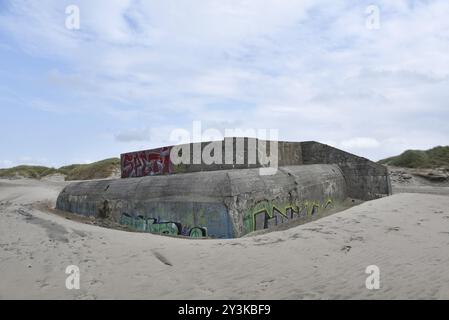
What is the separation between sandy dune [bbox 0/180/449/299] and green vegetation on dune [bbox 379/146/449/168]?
94.1 feet

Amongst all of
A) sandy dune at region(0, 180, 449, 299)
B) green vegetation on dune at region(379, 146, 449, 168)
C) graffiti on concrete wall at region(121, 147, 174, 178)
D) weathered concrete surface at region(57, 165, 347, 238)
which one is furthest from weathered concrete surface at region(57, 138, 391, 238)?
green vegetation on dune at region(379, 146, 449, 168)

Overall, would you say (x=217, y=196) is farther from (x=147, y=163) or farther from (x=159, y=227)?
(x=147, y=163)

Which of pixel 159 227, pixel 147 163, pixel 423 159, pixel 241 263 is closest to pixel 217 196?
pixel 159 227

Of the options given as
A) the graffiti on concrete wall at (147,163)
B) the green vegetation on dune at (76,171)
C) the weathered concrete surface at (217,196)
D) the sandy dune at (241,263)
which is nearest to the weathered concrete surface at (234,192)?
the weathered concrete surface at (217,196)

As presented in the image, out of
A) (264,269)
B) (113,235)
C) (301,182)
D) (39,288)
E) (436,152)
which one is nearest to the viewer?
(39,288)

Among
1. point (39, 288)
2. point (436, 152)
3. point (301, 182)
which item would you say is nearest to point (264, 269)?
point (39, 288)

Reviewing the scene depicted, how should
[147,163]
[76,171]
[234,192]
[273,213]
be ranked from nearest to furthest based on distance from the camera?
1. [234,192]
2. [273,213]
3. [147,163]
4. [76,171]

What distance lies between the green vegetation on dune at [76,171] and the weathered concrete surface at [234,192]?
70.6ft

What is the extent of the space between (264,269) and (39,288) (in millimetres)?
3512

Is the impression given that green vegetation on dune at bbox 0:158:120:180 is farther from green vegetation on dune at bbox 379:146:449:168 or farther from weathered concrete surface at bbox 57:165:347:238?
green vegetation on dune at bbox 379:146:449:168

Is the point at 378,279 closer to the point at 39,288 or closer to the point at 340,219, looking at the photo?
the point at 340,219

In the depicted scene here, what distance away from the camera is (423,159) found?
34688 millimetres

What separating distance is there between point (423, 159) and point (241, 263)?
35.0 metres

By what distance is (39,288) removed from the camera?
16.5 feet
